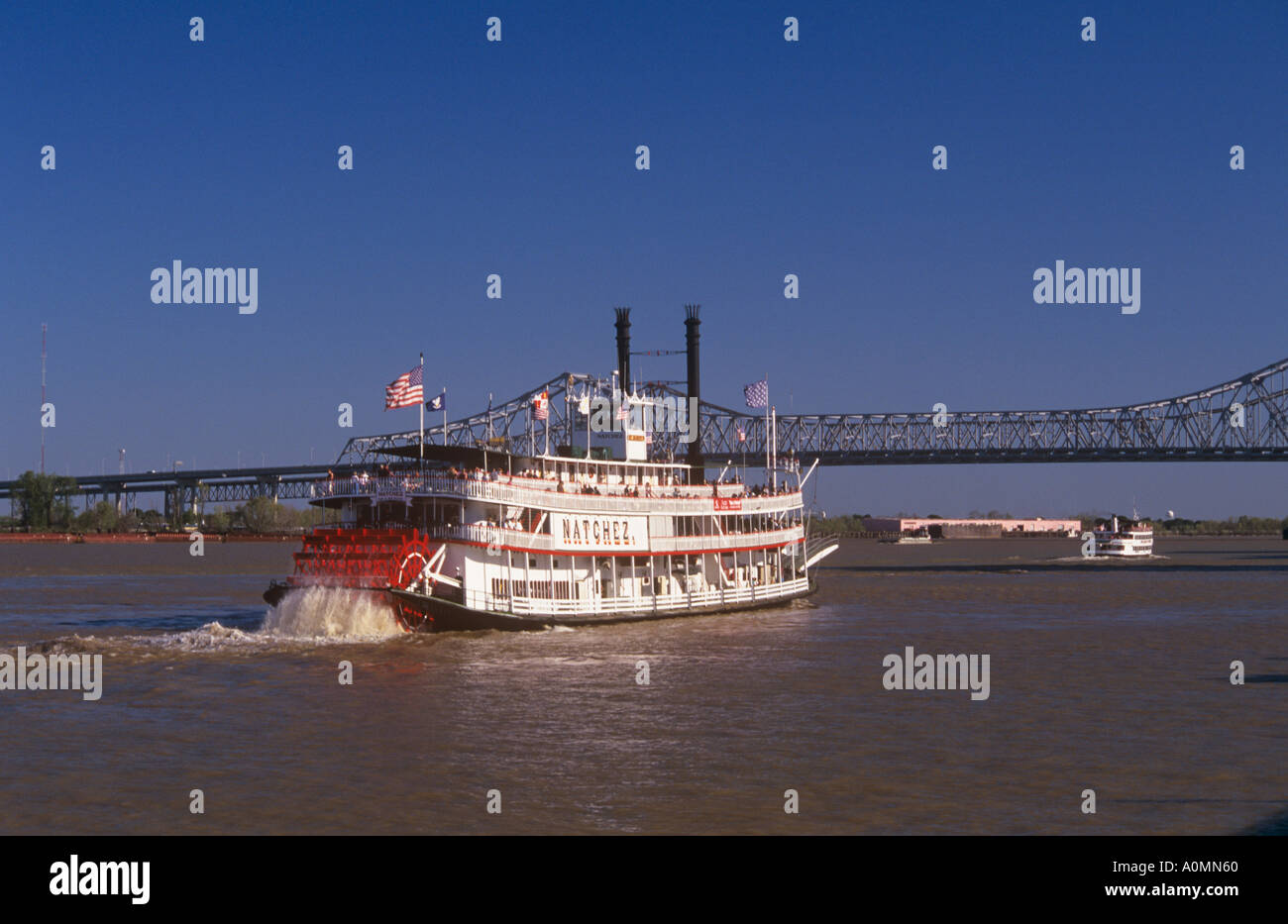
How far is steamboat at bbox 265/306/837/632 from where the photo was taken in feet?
142

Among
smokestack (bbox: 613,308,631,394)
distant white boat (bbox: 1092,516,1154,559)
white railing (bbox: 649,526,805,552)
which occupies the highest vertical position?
smokestack (bbox: 613,308,631,394)

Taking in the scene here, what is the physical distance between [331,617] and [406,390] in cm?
827

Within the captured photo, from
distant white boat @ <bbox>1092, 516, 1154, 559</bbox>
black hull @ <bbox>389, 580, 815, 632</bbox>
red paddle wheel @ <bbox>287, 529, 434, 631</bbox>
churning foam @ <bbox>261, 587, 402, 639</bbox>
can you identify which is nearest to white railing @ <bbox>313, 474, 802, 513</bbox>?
red paddle wheel @ <bbox>287, 529, 434, 631</bbox>

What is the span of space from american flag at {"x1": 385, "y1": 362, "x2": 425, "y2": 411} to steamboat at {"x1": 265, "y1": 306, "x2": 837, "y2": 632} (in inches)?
63.0

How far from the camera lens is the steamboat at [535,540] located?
4322cm

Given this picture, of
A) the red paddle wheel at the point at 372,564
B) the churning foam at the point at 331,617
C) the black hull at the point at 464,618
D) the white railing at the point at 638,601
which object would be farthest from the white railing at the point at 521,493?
the churning foam at the point at 331,617

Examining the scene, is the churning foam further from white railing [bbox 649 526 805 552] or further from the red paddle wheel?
white railing [bbox 649 526 805 552]

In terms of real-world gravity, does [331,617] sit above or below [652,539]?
below

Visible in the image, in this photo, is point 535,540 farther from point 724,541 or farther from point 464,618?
point 724,541

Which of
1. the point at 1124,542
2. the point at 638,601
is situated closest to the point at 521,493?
the point at 638,601

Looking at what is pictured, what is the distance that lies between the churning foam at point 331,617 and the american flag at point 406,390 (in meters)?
6.99

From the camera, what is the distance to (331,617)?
43.1 metres

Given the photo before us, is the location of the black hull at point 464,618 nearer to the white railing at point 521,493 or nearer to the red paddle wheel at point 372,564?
the red paddle wheel at point 372,564
